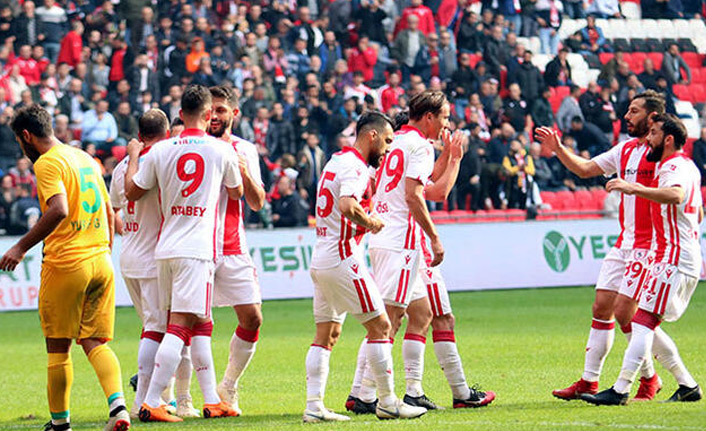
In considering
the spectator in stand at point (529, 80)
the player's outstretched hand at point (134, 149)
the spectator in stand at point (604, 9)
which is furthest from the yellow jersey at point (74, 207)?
the spectator in stand at point (604, 9)

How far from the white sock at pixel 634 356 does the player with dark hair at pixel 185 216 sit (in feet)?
9.41

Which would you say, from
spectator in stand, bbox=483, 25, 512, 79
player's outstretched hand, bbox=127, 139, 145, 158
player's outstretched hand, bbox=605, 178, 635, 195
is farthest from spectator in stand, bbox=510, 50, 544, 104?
player's outstretched hand, bbox=127, 139, 145, 158

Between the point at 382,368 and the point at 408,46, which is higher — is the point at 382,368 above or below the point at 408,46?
below

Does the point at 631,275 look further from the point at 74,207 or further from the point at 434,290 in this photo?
the point at 74,207

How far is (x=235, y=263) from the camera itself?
8.69 meters

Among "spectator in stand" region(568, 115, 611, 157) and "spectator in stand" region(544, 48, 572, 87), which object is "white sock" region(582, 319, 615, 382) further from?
"spectator in stand" region(544, 48, 572, 87)

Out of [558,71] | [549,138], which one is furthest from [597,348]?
[558,71]

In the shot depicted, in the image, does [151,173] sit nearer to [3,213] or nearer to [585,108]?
[3,213]

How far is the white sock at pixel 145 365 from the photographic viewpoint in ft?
27.1

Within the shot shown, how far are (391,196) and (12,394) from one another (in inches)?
151

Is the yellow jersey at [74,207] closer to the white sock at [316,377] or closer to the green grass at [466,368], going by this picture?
the green grass at [466,368]

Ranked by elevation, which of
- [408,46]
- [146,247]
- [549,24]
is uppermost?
[549,24]

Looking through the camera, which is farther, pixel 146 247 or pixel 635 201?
pixel 635 201

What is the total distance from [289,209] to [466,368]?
30.1ft
